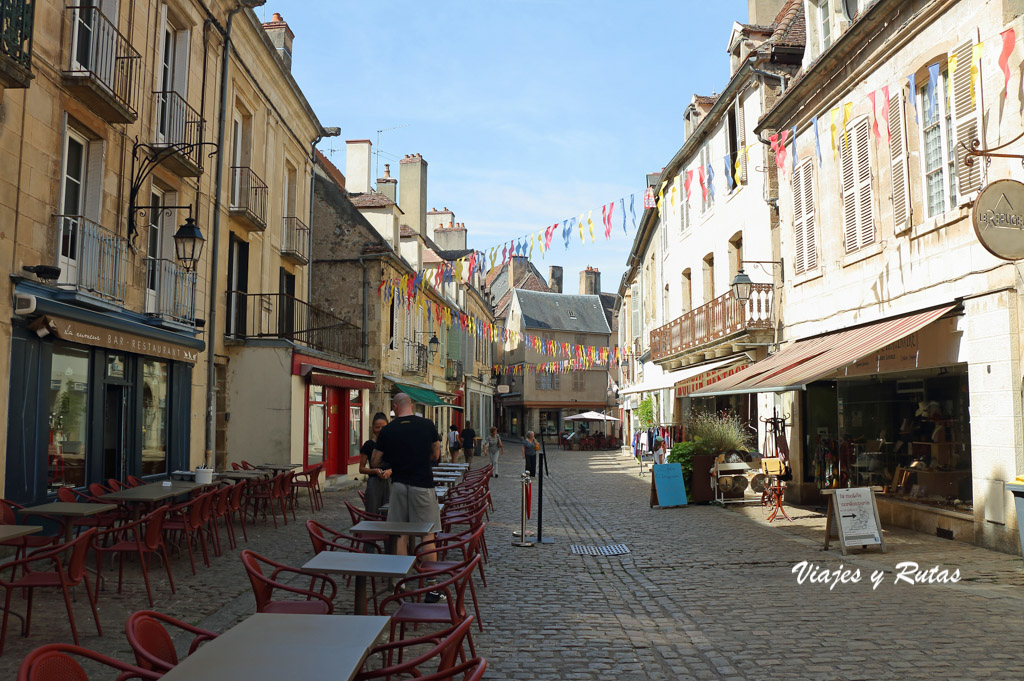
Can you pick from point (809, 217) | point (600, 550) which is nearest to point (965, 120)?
point (809, 217)

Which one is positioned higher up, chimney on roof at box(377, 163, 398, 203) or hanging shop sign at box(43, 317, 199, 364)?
chimney on roof at box(377, 163, 398, 203)

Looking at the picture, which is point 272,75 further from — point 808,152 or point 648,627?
point 648,627

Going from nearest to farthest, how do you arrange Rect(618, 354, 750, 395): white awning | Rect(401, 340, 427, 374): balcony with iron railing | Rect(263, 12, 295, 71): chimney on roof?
Rect(618, 354, 750, 395): white awning → Rect(263, 12, 295, 71): chimney on roof → Rect(401, 340, 427, 374): balcony with iron railing

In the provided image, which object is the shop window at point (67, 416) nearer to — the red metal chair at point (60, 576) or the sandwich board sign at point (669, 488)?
the red metal chair at point (60, 576)

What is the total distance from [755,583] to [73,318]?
7331 millimetres

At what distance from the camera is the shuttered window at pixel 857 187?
11.3 m

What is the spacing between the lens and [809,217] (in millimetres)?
13180

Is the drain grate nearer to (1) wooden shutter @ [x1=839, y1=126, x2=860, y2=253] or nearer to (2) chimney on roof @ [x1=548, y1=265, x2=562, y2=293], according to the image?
(1) wooden shutter @ [x1=839, y1=126, x2=860, y2=253]

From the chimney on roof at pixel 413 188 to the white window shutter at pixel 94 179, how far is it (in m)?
19.0

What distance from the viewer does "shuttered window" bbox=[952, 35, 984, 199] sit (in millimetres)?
8859

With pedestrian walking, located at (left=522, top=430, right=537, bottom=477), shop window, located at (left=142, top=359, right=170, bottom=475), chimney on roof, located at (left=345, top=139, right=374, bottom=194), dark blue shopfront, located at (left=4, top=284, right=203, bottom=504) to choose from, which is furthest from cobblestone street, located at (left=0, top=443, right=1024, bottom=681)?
chimney on roof, located at (left=345, top=139, right=374, bottom=194)

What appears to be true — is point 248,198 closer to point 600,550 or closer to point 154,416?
point 154,416

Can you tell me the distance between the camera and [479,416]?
137ft

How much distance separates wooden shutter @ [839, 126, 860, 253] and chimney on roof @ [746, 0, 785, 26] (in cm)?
903
